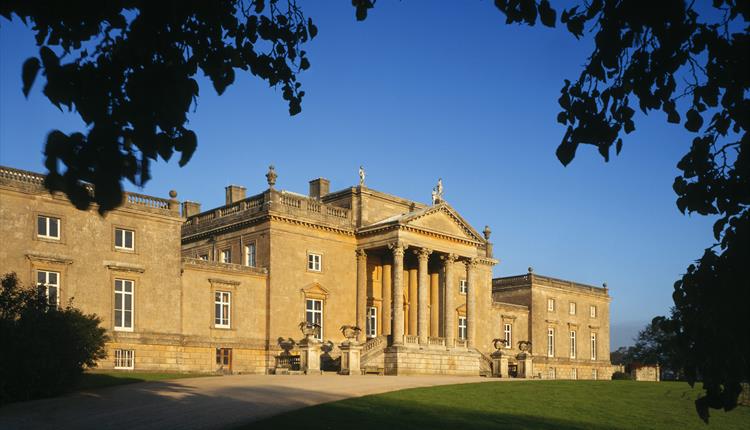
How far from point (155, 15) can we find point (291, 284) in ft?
141

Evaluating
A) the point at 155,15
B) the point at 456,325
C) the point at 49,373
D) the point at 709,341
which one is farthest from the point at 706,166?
the point at 456,325

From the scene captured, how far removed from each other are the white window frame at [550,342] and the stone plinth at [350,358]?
33418 millimetres

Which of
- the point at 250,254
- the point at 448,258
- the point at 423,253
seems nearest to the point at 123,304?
the point at 250,254

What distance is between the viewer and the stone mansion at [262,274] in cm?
4003

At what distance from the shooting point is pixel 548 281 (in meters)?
75.8

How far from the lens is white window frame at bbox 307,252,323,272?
2026 inches

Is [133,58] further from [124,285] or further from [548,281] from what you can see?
[548,281]

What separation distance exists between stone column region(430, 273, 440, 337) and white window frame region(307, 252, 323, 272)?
9.95 m

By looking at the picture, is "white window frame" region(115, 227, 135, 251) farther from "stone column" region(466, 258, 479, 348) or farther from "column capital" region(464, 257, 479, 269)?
"stone column" region(466, 258, 479, 348)

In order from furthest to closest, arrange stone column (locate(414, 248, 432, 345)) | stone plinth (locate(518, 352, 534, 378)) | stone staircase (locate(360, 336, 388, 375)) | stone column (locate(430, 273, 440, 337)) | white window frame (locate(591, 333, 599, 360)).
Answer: white window frame (locate(591, 333, 599, 360)), stone column (locate(430, 273, 440, 337)), stone plinth (locate(518, 352, 534, 378)), stone column (locate(414, 248, 432, 345)), stone staircase (locate(360, 336, 388, 375))

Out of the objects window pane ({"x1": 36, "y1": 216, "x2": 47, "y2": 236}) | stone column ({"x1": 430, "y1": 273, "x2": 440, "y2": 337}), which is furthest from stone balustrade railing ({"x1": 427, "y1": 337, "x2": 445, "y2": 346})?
window pane ({"x1": 36, "y1": 216, "x2": 47, "y2": 236})

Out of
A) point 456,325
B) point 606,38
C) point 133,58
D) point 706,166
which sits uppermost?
point 606,38

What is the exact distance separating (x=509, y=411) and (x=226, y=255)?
29739 mm

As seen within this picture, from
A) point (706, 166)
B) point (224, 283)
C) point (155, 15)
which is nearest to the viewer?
point (155, 15)
